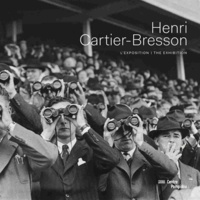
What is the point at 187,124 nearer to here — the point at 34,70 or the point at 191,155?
the point at 191,155

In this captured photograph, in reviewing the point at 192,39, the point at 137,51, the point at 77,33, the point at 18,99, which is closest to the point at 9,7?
the point at 77,33

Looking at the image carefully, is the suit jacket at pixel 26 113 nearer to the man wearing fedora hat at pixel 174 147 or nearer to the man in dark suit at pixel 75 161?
the man in dark suit at pixel 75 161

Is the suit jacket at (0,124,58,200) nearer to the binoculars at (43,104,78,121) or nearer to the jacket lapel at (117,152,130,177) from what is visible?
the binoculars at (43,104,78,121)

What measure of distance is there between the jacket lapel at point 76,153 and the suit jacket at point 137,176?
23 cm

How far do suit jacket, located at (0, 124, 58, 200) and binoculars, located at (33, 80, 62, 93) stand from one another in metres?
1.04

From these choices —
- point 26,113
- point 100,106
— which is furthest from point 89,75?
point 26,113

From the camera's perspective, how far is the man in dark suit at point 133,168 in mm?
3402

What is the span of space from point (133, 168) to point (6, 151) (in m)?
0.93

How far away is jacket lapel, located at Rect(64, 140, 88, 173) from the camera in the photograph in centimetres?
333

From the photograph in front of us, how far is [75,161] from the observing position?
335 cm

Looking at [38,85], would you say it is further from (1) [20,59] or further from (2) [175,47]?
(2) [175,47]

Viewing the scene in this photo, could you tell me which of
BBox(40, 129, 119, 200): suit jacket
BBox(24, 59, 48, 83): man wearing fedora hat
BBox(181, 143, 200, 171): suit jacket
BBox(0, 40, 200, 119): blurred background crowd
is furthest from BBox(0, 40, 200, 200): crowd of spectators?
BBox(24, 59, 48, 83): man wearing fedora hat

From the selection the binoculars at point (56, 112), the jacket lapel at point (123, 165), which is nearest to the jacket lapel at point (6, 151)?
the binoculars at point (56, 112)

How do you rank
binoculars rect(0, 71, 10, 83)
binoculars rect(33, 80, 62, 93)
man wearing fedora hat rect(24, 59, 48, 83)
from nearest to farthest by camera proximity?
1. binoculars rect(0, 71, 10, 83)
2. binoculars rect(33, 80, 62, 93)
3. man wearing fedora hat rect(24, 59, 48, 83)
